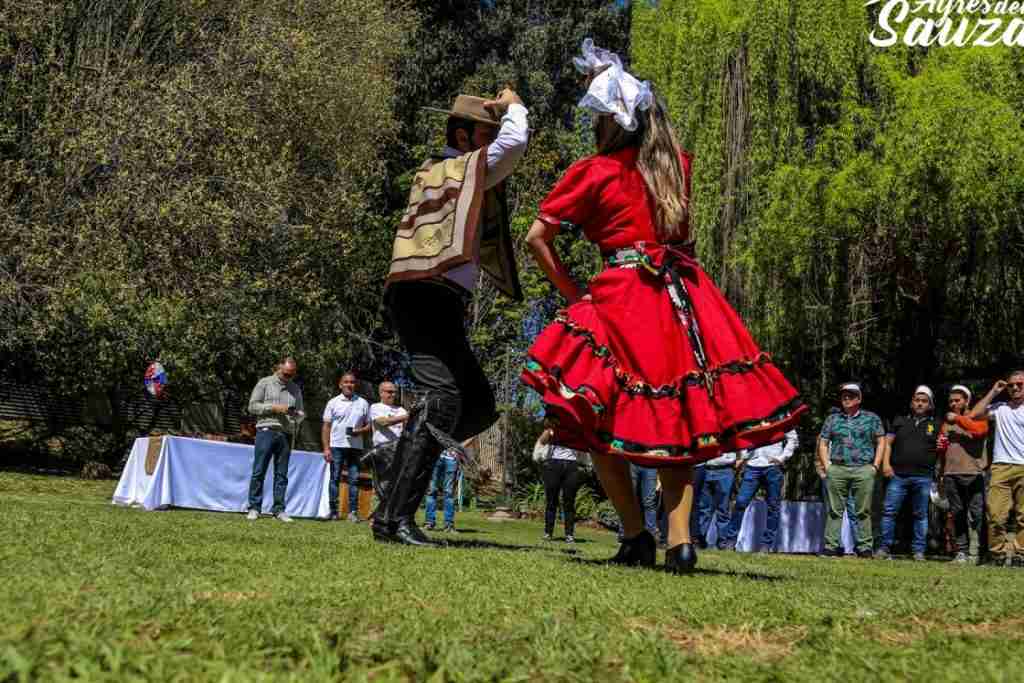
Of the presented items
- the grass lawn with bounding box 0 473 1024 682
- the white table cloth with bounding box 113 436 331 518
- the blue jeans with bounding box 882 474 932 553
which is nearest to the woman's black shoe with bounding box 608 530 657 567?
the grass lawn with bounding box 0 473 1024 682

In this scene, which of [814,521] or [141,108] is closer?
[814,521]


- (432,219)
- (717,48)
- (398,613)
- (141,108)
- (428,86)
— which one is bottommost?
(398,613)

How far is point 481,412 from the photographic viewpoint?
5562mm

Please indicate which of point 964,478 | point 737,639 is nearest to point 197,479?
point 964,478

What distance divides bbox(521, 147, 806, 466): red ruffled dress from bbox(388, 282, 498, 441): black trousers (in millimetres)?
856

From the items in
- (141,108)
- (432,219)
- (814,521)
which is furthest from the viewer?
(141,108)

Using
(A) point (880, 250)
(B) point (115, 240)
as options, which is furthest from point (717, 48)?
(B) point (115, 240)

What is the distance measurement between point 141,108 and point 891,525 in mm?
13694

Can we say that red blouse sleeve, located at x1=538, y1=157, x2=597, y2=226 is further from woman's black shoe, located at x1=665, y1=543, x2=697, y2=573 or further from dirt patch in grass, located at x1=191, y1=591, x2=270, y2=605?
dirt patch in grass, located at x1=191, y1=591, x2=270, y2=605

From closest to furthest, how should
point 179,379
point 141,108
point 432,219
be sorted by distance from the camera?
point 432,219 → point 141,108 → point 179,379

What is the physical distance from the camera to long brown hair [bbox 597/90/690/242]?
15.6ft

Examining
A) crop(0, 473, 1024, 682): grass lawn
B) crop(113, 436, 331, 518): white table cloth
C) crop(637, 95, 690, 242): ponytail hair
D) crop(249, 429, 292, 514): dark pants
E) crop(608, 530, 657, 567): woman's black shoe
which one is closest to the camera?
crop(0, 473, 1024, 682): grass lawn

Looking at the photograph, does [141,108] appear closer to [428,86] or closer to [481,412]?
[428,86]

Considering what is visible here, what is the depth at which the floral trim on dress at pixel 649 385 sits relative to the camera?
4.47 meters
